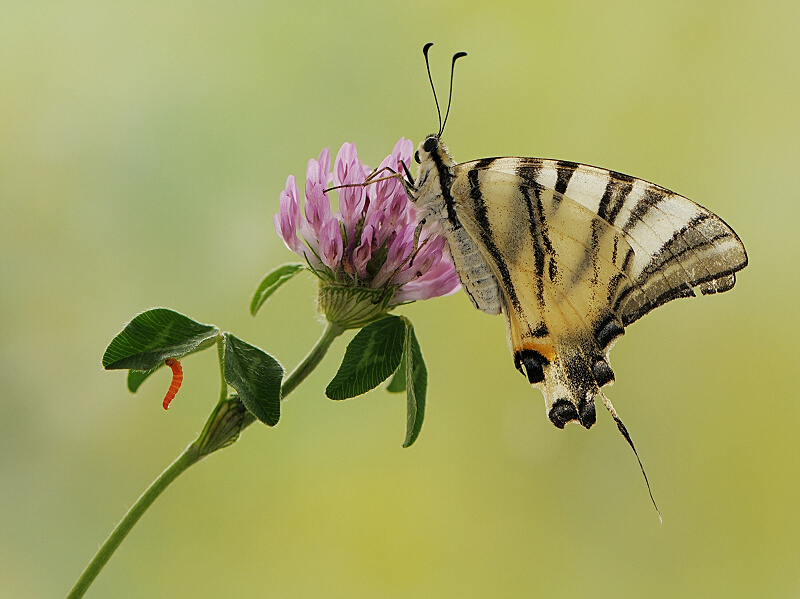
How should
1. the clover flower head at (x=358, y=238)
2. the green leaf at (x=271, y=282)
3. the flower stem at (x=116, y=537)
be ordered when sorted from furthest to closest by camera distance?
the green leaf at (x=271, y=282), the clover flower head at (x=358, y=238), the flower stem at (x=116, y=537)

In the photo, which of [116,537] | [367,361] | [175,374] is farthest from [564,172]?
[116,537]

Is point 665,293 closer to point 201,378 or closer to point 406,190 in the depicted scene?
point 406,190

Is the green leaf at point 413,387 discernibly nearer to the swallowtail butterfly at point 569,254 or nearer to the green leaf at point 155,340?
the swallowtail butterfly at point 569,254

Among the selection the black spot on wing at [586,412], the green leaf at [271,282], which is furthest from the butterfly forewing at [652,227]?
the green leaf at [271,282]

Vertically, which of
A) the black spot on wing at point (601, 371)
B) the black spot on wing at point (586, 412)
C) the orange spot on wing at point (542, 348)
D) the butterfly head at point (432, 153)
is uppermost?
the butterfly head at point (432, 153)

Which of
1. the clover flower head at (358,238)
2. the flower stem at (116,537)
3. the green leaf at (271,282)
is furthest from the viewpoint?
the green leaf at (271,282)

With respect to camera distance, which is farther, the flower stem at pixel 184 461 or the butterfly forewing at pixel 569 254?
the butterfly forewing at pixel 569 254

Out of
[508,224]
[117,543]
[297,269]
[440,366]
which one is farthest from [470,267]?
[440,366]

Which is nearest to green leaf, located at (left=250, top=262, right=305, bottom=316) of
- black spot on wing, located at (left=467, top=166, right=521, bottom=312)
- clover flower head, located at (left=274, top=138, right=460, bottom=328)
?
clover flower head, located at (left=274, top=138, right=460, bottom=328)

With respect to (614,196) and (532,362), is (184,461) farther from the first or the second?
(614,196)
